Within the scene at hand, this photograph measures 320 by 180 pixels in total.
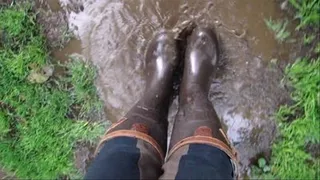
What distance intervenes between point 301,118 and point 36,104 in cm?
106

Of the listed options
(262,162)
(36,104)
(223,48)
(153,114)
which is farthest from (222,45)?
(36,104)

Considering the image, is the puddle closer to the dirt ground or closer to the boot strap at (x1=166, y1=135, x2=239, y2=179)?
A: the dirt ground

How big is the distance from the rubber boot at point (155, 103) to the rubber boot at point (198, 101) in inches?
2.0

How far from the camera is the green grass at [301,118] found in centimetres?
147

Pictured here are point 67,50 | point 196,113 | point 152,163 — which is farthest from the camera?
point 67,50

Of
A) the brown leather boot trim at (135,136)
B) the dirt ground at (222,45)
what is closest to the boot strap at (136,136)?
the brown leather boot trim at (135,136)

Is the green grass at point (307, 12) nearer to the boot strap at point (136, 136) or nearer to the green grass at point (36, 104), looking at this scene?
the boot strap at point (136, 136)

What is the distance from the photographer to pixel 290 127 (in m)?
1.53

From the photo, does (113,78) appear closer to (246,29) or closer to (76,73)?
(76,73)

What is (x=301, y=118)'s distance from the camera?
1524 millimetres

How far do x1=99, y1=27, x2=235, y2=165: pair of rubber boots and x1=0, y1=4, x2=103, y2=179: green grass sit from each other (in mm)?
296

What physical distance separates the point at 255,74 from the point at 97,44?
0.64 meters

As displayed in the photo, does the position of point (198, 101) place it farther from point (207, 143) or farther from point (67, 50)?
point (67, 50)

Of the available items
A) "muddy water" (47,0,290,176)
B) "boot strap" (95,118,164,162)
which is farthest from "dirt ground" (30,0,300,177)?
"boot strap" (95,118,164,162)
